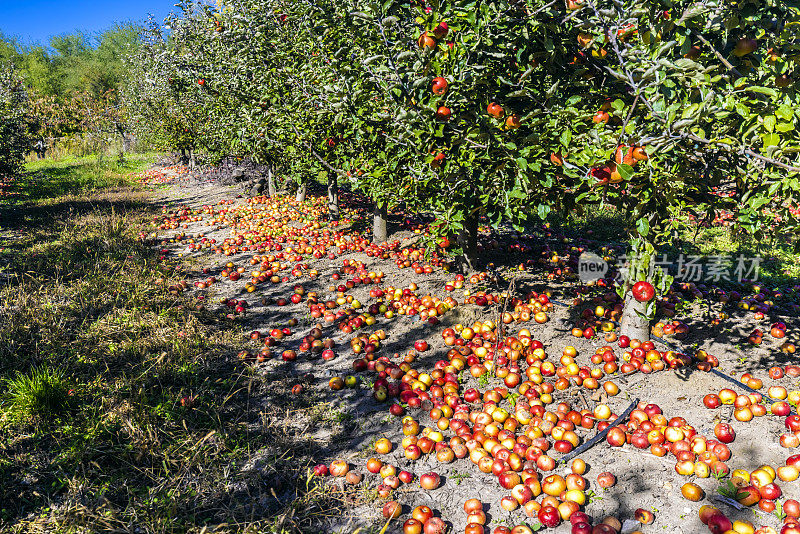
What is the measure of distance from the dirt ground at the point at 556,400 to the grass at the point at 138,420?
0.20 m

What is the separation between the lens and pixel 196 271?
282 inches

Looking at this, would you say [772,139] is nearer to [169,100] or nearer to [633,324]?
[633,324]

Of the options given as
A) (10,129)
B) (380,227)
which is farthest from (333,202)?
(10,129)

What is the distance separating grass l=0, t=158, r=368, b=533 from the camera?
9.19 feet

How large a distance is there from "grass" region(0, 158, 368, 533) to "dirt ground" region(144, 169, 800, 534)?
0.66ft

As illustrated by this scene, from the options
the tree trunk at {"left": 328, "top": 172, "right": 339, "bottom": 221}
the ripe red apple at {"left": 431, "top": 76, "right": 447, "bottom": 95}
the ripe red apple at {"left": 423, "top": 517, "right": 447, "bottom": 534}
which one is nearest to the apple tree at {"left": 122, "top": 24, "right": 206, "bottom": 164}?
the tree trunk at {"left": 328, "top": 172, "right": 339, "bottom": 221}

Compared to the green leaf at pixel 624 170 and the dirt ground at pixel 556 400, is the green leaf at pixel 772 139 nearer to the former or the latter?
the green leaf at pixel 624 170

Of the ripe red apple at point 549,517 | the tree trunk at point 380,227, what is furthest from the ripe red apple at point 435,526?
the tree trunk at point 380,227

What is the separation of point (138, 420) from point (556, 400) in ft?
11.6

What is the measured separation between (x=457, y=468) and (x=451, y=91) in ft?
9.57

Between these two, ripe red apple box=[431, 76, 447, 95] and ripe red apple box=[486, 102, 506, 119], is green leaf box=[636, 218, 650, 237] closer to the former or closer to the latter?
ripe red apple box=[486, 102, 506, 119]

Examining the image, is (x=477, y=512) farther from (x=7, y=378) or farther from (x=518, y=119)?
(x=7, y=378)

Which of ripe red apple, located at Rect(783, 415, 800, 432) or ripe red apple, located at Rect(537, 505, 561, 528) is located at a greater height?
ripe red apple, located at Rect(783, 415, 800, 432)

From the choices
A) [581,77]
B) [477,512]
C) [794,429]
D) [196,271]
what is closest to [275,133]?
[196,271]
